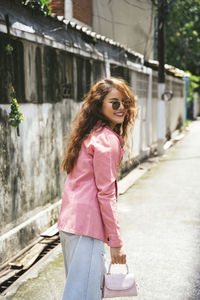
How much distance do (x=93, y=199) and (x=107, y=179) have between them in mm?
162

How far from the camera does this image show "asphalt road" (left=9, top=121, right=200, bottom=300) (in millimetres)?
3686

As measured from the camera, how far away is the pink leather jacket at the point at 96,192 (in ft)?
7.43

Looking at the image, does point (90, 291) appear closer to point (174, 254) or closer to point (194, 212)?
point (174, 254)

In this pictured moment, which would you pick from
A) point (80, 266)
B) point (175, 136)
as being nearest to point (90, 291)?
point (80, 266)

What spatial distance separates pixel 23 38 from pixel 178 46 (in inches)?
1022

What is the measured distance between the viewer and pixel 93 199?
7.63 ft

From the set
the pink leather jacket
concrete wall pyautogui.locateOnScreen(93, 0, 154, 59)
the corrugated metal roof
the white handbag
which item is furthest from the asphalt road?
concrete wall pyautogui.locateOnScreen(93, 0, 154, 59)

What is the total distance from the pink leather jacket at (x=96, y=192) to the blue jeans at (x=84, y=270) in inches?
2.6

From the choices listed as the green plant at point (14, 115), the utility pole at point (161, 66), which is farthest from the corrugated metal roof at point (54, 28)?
the utility pole at point (161, 66)

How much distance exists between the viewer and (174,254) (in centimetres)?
454

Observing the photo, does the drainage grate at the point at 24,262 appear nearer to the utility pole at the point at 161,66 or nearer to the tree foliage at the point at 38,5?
the tree foliage at the point at 38,5

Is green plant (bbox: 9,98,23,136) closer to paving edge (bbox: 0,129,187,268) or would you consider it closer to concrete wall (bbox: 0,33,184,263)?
concrete wall (bbox: 0,33,184,263)

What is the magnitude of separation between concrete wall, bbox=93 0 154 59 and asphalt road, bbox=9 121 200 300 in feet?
13.8

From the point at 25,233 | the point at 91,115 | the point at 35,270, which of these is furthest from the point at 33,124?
the point at 91,115
